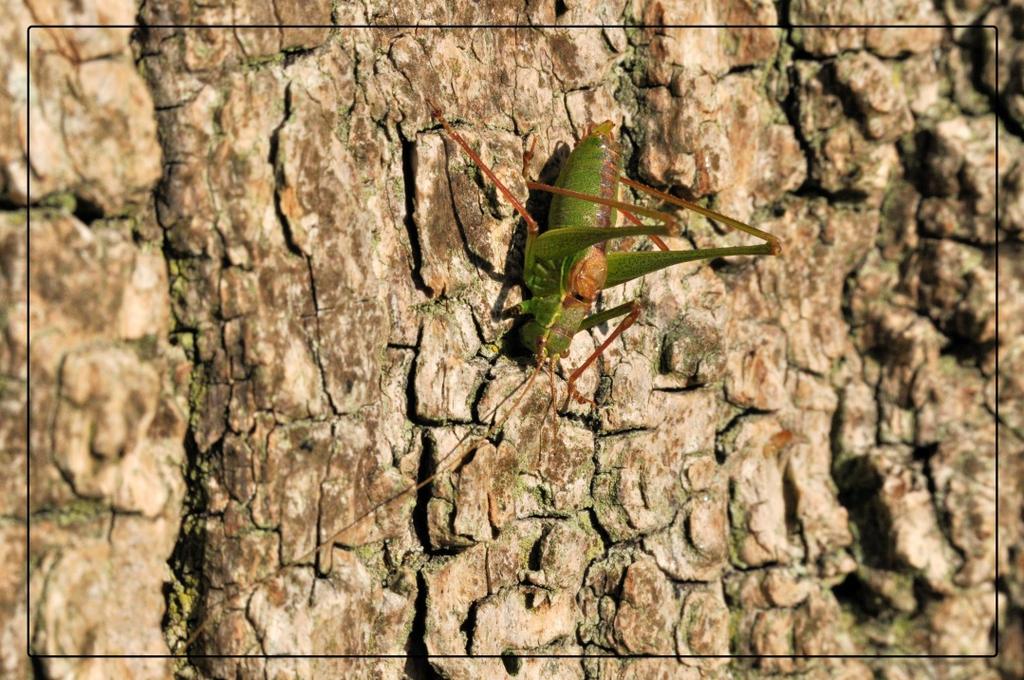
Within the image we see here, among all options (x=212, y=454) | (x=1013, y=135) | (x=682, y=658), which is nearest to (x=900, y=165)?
(x=1013, y=135)

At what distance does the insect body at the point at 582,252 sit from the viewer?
2111 millimetres

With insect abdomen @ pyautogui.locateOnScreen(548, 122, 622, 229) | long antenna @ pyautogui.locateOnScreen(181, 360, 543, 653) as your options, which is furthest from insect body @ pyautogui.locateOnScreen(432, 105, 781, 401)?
long antenna @ pyautogui.locateOnScreen(181, 360, 543, 653)

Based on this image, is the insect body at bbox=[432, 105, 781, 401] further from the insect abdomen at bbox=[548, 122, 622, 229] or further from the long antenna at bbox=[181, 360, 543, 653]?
the long antenna at bbox=[181, 360, 543, 653]

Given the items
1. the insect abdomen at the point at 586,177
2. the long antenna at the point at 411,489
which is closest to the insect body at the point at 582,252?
the insect abdomen at the point at 586,177

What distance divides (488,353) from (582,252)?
350 millimetres

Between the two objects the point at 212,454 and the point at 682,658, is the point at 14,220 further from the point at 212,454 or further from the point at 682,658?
the point at 682,658

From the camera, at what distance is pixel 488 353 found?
2143mm

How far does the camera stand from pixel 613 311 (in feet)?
7.47

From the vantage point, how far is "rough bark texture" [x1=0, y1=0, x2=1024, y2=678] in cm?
159

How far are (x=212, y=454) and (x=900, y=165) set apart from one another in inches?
86.0

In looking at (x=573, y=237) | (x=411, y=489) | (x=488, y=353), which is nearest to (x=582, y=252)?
(x=573, y=237)

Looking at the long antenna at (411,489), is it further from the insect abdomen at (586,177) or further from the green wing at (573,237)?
the insect abdomen at (586,177)

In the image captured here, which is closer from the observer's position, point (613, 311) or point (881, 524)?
point (613, 311)

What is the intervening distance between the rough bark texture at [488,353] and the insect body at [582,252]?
7 cm
